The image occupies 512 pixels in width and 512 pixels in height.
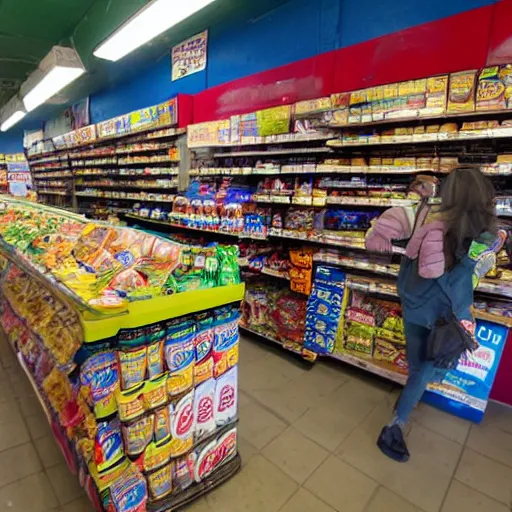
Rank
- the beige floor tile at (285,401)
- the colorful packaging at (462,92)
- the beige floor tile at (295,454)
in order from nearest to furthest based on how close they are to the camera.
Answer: the beige floor tile at (295,454), the colorful packaging at (462,92), the beige floor tile at (285,401)

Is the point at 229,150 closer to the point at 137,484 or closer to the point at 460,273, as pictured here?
the point at 460,273

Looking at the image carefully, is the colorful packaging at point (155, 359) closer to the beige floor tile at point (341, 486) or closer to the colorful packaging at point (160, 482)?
the colorful packaging at point (160, 482)

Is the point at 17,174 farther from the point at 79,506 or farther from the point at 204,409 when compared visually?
the point at 204,409

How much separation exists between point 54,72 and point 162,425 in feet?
18.8

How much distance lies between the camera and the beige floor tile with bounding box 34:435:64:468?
1.88m

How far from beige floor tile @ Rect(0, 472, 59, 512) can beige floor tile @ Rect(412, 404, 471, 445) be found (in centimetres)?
238

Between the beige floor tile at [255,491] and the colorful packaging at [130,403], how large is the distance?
756 millimetres

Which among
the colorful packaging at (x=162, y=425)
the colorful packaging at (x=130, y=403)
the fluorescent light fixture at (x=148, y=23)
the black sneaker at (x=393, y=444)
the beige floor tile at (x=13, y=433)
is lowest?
the beige floor tile at (x=13, y=433)

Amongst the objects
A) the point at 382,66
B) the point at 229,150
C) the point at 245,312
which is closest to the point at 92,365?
the point at 245,312

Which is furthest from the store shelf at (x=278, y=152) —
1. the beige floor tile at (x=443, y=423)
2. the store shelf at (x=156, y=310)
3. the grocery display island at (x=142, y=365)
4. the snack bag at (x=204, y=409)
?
the beige floor tile at (x=443, y=423)

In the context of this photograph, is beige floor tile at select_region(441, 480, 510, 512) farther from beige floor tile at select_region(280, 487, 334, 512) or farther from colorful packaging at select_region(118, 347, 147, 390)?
colorful packaging at select_region(118, 347, 147, 390)

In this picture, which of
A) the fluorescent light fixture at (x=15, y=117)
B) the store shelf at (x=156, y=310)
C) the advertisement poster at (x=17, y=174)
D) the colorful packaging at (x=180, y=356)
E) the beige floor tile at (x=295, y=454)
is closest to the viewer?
the store shelf at (x=156, y=310)

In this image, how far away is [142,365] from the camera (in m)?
1.30

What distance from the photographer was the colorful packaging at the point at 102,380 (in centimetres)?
119
